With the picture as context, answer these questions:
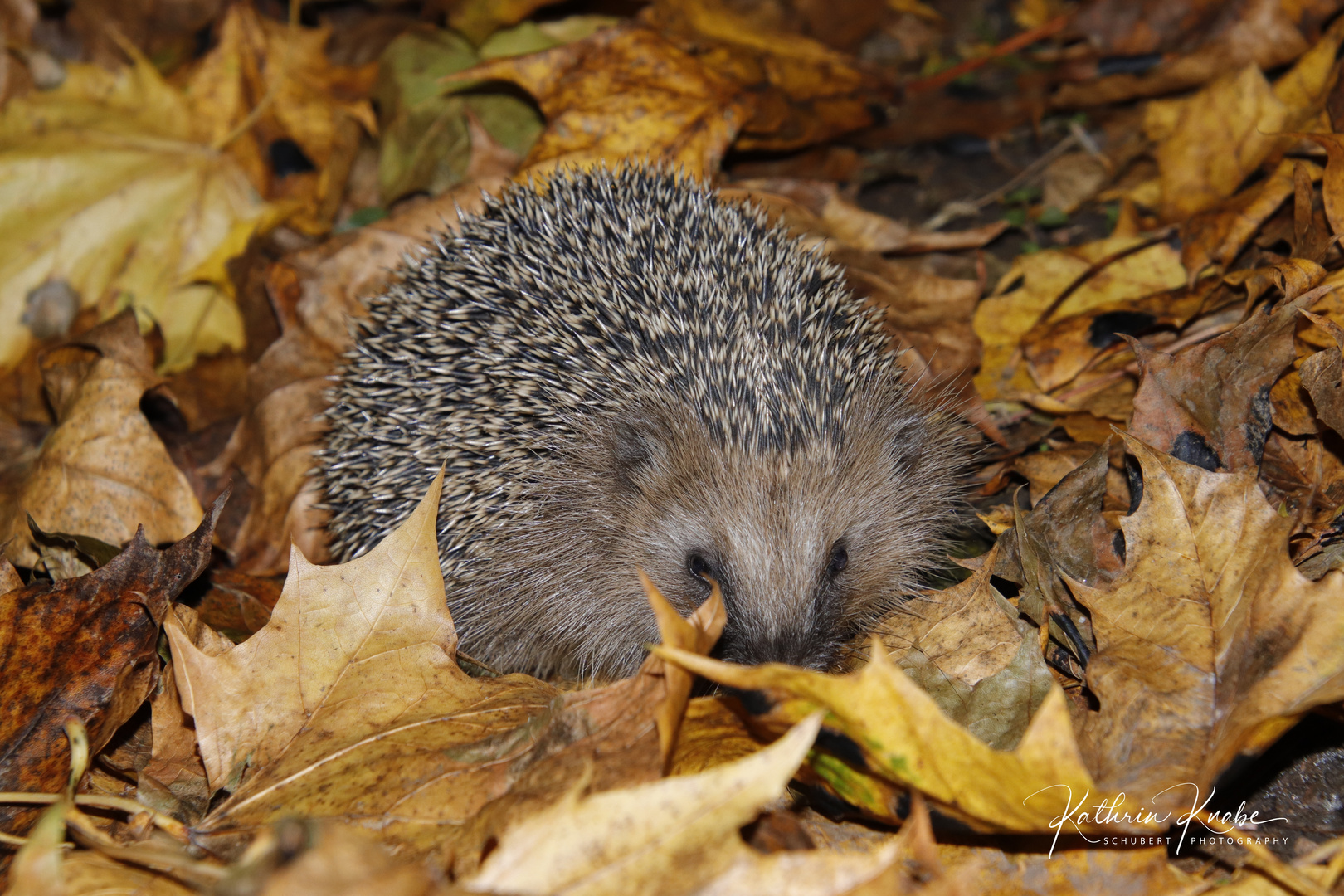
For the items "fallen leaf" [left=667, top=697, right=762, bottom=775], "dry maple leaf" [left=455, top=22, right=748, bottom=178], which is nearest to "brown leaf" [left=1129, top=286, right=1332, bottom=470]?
"fallen leaf" [left=667, top=697, right=762, bottom=775]

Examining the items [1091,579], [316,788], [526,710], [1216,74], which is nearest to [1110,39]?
[1216,74]

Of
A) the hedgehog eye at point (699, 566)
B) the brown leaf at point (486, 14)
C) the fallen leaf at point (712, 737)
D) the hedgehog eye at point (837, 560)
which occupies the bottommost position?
the hedgehog eye at point (837, 560)

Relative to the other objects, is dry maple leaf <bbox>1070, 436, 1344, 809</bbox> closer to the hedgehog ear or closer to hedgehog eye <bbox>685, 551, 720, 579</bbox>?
hedgehog eye <bbox>685, 551, 720, 579</bbox>

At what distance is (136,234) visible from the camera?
5.86 meters

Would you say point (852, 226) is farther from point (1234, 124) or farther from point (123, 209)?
point (123, 209)

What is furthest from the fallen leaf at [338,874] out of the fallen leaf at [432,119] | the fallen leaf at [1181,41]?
the fallen leaf at [1181,41]

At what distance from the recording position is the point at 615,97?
5.54 metres

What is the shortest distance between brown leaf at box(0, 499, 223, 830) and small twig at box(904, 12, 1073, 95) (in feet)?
17.0

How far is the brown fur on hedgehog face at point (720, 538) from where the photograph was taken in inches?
149

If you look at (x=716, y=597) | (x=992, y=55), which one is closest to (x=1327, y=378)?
(x=716, y=597)

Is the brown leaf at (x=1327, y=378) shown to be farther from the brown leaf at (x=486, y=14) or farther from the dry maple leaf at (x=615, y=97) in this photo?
the brown leaf at (x=486, y=14)

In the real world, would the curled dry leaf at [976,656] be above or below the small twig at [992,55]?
below

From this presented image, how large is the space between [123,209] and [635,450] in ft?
12.0

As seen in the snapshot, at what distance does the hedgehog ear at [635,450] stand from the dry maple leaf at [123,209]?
300 cm
